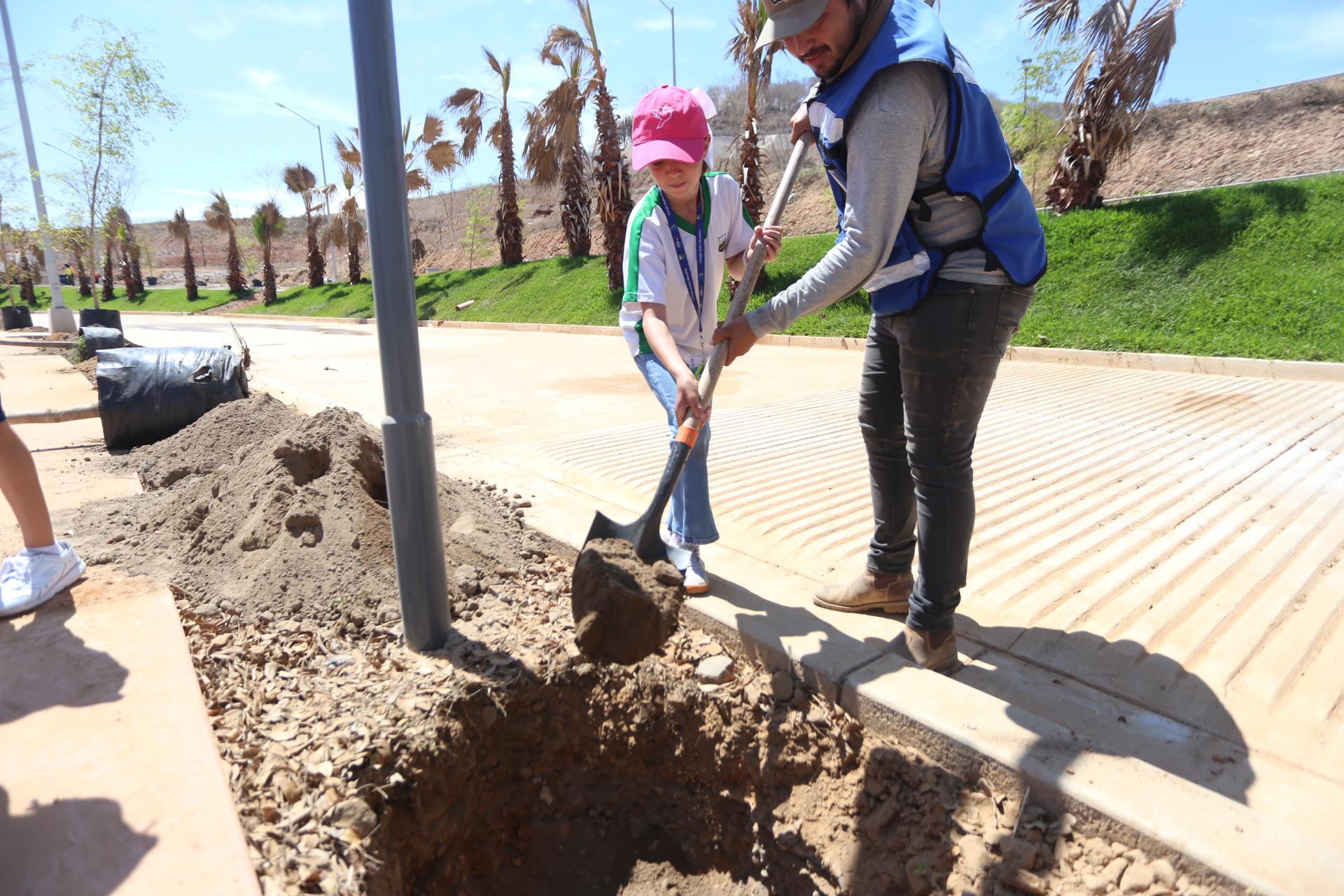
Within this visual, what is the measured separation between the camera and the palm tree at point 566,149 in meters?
18.8

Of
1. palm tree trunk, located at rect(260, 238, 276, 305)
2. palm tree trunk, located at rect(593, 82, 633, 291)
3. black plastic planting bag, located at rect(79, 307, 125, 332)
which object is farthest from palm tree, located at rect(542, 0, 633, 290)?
palm tree trunk, located at rect(260, 238, 276, 305)

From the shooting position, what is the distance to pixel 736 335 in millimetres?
2238

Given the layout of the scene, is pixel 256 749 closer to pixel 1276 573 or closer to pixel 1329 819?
pixel 1329 819

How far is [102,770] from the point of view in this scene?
170cm

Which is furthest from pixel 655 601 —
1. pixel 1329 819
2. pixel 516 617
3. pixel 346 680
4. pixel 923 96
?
pixel 1329 819

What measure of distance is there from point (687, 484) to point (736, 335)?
64 centimetres

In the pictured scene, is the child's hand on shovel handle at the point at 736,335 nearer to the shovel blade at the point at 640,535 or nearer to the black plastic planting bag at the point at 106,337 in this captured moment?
the shovel blade at the point at 640,535

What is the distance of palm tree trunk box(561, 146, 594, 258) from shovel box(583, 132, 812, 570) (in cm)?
2014

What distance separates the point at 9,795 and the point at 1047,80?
18862 millimetres

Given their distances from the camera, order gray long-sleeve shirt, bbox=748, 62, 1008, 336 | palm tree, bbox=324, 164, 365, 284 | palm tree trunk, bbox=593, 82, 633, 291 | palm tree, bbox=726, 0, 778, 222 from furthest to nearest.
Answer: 1. palm tree, bbox=324, 164, 365, 284
2. palm tree trunk, bbox=593, 82, 633, 291
3. palm tree, bbox=726, 0, 778, 222
4. gray long-sleeve shirt, bbox=748, 62, 1008, 336

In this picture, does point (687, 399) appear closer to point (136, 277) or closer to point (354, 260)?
point (354, 260)

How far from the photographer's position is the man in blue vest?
178 centimetres

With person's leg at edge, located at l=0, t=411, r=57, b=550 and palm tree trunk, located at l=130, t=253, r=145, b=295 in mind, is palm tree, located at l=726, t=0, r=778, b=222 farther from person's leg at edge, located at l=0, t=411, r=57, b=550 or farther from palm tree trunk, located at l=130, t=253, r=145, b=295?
palm tree trunk, located at l=130, t=253, r=145, b=295

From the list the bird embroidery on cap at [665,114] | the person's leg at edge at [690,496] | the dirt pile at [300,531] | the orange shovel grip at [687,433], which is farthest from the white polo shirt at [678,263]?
the dirt pile at [300,531]
